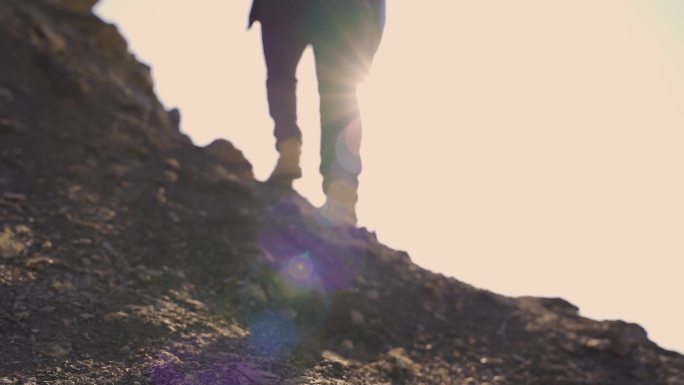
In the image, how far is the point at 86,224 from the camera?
3143 mm

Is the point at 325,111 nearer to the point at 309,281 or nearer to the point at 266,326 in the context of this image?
the point at 309,281

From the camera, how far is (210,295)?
269 cm

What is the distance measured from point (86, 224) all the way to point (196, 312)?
125 cm

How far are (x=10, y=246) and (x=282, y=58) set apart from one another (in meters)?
2.60

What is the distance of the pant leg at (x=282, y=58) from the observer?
4.17 m

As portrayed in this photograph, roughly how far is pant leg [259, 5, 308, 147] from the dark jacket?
5cm

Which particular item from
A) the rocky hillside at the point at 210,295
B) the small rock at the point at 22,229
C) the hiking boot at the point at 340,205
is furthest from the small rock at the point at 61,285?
the hiking boot at the point at 340,205

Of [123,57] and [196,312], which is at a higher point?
[123,57]

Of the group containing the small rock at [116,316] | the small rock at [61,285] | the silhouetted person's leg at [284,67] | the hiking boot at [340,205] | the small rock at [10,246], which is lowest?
the small rock at [116,316]

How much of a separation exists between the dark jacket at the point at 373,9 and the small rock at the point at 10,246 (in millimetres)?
2656

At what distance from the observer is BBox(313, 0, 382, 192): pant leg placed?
4070 mm

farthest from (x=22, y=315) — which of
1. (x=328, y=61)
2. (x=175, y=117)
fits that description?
(x=175, y=117)

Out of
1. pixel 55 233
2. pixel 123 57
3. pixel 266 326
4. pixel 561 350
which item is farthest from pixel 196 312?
pixel 123 57

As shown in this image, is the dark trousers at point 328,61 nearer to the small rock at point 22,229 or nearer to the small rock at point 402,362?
the small rock at point 402,362
